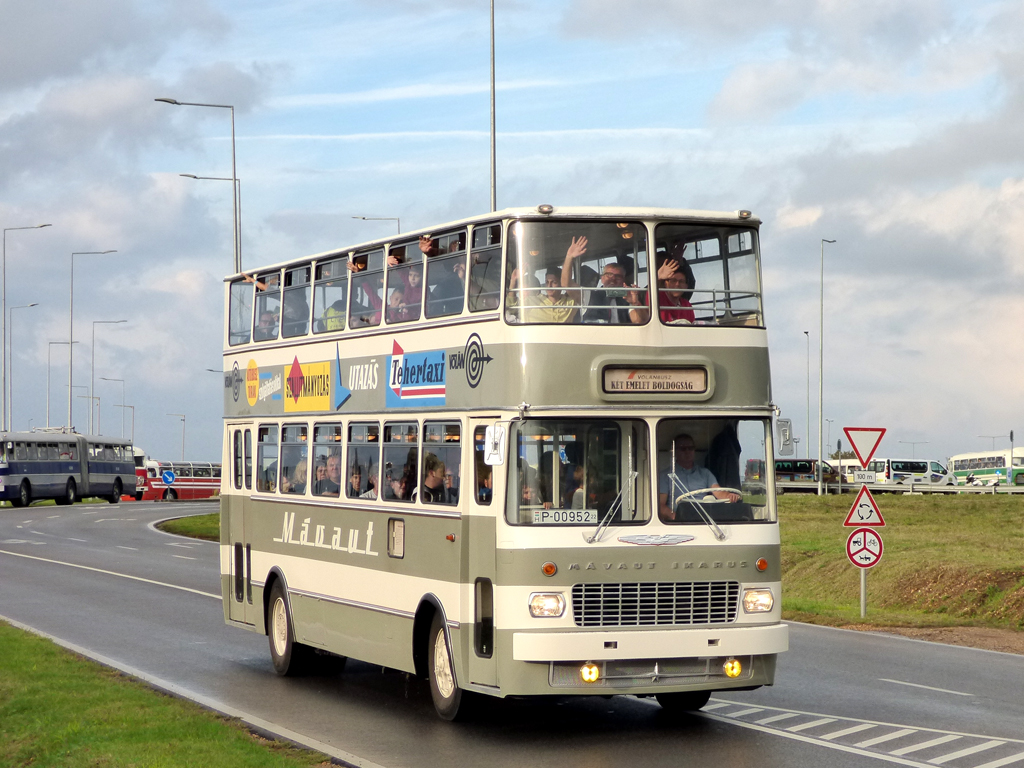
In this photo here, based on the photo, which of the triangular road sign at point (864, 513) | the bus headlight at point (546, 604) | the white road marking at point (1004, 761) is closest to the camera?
the white road marking at point (1004, 761)

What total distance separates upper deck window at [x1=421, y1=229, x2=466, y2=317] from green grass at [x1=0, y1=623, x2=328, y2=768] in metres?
3.89

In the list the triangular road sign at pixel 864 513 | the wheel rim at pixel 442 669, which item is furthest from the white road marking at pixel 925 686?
the triangular road sign at pixel 864 513

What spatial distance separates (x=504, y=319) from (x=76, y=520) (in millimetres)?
45490

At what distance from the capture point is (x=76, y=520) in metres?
54.3

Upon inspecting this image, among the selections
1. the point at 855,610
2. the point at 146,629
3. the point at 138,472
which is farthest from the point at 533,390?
the point at 138,472

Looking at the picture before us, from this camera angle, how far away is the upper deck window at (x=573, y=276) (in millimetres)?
11852


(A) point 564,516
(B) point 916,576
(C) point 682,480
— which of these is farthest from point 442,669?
(B) point 916,576

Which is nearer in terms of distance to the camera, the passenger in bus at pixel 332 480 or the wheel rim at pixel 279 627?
the passenger in bus at pixel 332 480

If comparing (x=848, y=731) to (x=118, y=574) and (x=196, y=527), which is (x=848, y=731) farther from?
(x=196, y=527)

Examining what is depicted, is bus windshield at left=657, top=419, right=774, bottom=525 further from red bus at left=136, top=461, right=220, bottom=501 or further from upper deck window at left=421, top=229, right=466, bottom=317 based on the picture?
red bus at left=136, top=461, right=220, bottom=501

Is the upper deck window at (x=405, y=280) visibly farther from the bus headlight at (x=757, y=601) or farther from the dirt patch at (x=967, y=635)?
the dirt patch at (x=967, y=635)

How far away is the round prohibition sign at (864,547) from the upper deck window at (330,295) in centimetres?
981

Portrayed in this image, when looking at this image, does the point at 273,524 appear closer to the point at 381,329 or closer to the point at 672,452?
the point at 381,329

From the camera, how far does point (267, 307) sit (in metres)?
17.1
